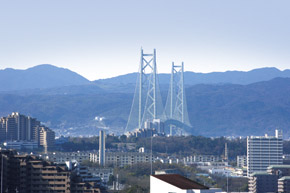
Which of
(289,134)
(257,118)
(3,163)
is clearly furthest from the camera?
(257,118)

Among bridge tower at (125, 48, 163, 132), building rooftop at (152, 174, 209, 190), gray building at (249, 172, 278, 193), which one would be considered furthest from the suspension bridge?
building rooftop at (152, 174, 209, 190)

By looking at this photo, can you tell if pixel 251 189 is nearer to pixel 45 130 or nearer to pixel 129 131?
pixel 45 130

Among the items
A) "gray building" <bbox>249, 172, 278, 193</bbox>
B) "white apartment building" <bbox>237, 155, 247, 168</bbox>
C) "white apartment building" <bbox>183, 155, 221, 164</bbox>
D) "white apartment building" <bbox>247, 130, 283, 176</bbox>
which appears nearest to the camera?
"gray building" <bbox>249, 172, 278, 193</bbox>

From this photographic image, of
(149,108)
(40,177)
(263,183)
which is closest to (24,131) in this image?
(149,108)

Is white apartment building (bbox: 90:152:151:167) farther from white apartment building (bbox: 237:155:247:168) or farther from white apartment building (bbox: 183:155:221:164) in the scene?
white apartment building (bbox: 237:155:247:168)

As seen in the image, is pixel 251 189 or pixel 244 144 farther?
pixel 244 144

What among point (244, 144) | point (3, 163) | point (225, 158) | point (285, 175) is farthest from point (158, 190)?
point (244, 144)

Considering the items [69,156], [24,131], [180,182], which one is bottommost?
[180,182]

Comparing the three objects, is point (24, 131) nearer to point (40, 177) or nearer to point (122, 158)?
point (122, 158)
